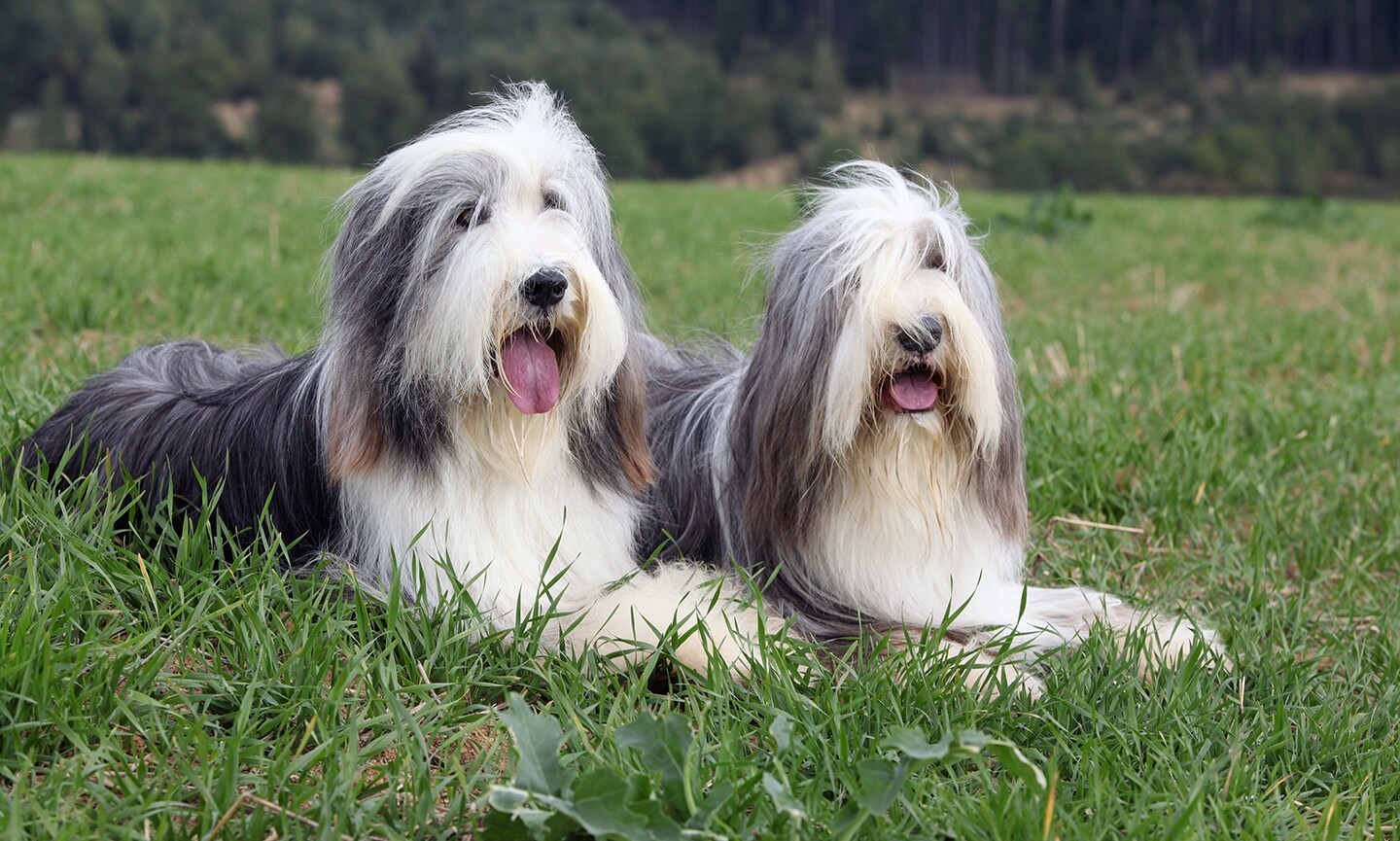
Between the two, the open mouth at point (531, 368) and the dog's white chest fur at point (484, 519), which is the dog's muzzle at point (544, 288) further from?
the dog's white chest fur at point (484, 519)

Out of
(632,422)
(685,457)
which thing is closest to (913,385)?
(632,422)

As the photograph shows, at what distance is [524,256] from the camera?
9.37ft

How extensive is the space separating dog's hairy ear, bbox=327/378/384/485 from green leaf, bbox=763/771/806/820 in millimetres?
1323

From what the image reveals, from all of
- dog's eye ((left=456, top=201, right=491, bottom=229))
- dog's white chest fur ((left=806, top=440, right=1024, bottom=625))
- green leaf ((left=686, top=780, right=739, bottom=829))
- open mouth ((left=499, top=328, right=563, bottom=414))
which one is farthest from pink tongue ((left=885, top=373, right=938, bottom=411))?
green leaf ((left=686, top=780, right=739, bottom=829))

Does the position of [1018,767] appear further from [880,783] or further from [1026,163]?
[1026,163]

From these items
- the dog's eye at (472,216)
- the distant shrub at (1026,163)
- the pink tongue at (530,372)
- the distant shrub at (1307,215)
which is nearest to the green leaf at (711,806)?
the pink tongue at (530,372)

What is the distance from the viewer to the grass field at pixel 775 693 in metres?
2.33

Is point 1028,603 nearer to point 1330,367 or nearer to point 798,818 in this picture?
point 798,818

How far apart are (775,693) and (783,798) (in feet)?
2.12

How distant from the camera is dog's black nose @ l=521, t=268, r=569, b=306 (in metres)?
2.86

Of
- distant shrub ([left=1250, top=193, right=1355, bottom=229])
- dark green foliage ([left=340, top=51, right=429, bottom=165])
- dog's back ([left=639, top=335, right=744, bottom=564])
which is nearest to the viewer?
dog's back ([left=639, top=335, right=744, bottom=564])

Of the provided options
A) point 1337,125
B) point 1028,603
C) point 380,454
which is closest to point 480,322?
point 380,454

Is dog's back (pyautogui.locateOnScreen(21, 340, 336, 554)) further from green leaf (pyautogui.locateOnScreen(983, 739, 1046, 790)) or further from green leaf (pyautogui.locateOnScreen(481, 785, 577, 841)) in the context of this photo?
green leaf (pyautogui.locateOnScreen(983, 739, 1046, 790))

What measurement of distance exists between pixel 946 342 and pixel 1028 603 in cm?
97
